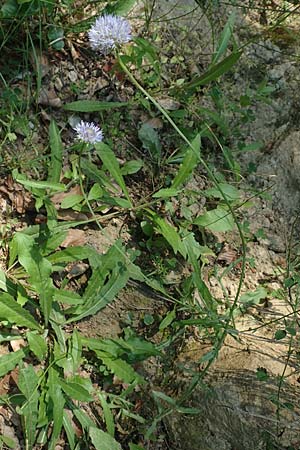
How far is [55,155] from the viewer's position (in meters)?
2.48

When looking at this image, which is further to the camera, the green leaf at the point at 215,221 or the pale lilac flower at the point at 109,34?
the green leaf at the point at 215,221

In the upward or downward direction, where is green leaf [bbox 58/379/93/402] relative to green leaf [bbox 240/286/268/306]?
downward

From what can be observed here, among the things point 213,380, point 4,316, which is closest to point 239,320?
point 213,380

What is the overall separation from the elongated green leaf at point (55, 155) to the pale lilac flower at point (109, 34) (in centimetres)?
41

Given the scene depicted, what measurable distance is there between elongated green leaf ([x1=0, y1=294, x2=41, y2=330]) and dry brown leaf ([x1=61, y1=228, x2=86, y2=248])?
340 millimetres

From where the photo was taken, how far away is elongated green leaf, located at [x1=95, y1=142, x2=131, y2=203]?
2547 millimetres

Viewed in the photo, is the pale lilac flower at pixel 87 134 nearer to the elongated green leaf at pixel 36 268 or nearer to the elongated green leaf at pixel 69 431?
the elongated green leaf at pixel 36 268

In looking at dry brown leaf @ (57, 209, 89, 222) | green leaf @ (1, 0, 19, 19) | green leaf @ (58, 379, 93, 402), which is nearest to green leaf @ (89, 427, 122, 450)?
green leaf @ (58, 379, 93, 402)

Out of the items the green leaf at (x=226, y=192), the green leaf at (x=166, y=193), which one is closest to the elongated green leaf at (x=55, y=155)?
the green leaf at (x=166, y=193)

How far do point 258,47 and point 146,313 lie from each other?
1462 millimetres

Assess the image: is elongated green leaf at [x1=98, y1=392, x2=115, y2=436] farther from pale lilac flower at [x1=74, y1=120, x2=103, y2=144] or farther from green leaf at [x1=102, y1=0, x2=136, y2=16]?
green leaf at [x1=102, y1=0, x2=136, y2=16]

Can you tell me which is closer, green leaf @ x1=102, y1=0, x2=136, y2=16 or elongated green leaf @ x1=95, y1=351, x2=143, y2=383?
elongated green leaf @ x1=95, y1=351, x2=143, y2=383

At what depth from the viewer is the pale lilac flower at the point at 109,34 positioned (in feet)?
7.14

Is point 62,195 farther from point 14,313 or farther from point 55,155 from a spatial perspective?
point 14,313
